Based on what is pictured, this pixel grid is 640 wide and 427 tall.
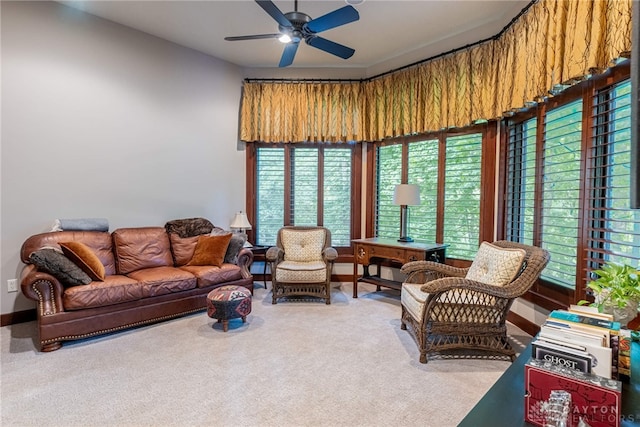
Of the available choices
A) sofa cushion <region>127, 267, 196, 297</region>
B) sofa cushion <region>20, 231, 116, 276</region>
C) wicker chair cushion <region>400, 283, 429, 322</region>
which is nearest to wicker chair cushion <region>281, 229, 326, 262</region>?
sofa cushion <region>127, 267, 196, 297</region>

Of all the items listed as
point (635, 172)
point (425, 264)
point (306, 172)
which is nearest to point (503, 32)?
point (425, 264)

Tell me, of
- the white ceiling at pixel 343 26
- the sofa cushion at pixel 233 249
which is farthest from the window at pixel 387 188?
the sofa cushion at pixel 233 249

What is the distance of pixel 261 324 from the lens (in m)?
3.38

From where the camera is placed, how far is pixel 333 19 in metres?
2.73

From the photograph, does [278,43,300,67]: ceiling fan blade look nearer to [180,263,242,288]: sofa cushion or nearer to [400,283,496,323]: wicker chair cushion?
[180,263,242,288]: sofa cushion

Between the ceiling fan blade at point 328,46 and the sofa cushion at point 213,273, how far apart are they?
2.57 metres

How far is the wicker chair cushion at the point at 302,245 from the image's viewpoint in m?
4.54

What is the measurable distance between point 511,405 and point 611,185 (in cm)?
200

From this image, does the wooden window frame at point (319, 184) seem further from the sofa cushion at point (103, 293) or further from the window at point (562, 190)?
the window at point (562, 190)

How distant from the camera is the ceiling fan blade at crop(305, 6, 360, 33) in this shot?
8.68 feet

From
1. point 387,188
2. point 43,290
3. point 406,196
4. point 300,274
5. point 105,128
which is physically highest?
point 105,128

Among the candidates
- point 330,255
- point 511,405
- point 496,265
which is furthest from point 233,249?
point 511,405

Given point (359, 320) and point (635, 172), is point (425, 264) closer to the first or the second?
point (359, 320)

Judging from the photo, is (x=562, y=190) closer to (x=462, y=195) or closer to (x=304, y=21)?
(x=462, y=195)
